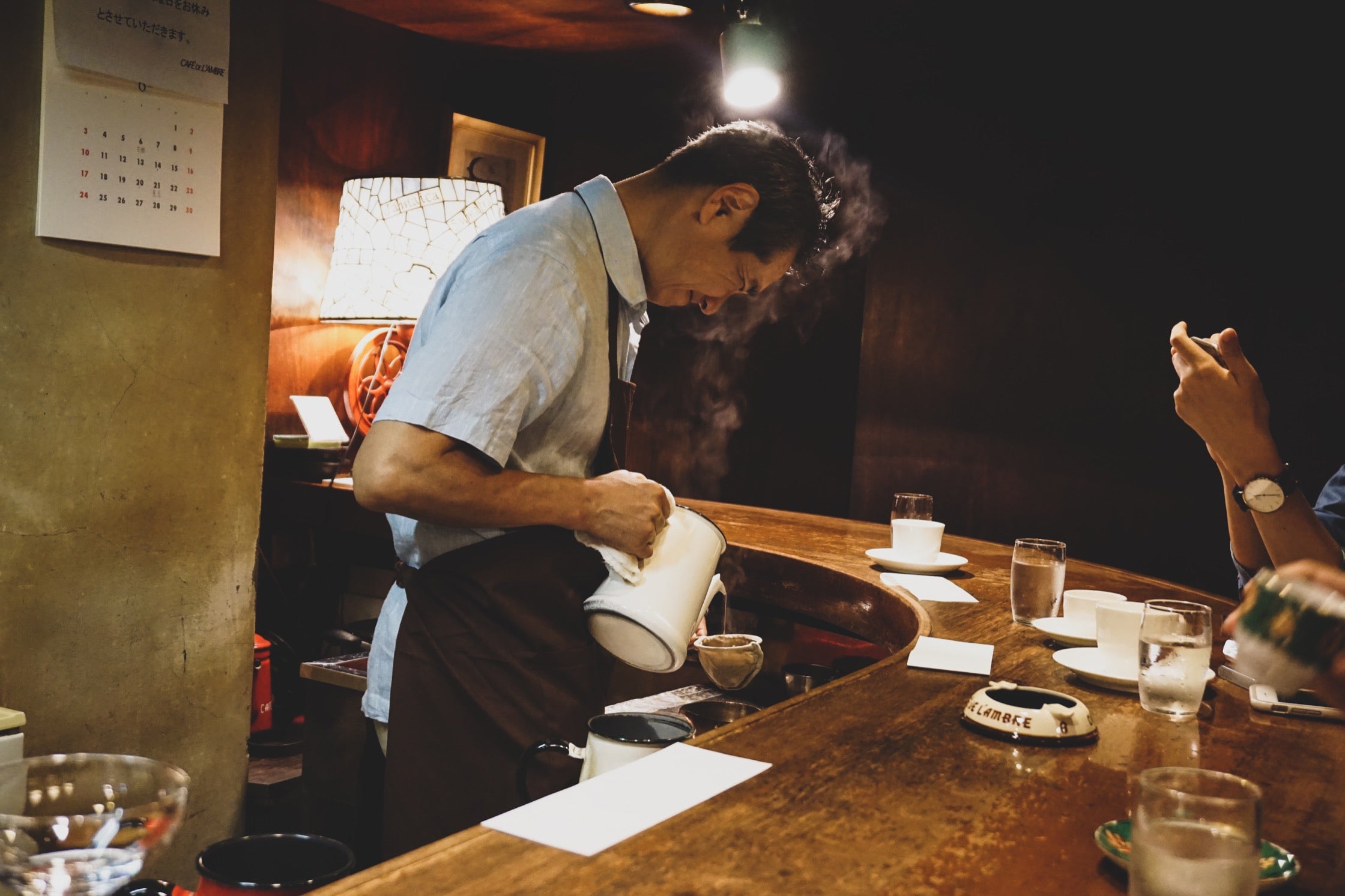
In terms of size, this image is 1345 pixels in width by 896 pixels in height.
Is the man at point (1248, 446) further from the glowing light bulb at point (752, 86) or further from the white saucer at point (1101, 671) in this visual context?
the glowing light bulb at point (752, 86)

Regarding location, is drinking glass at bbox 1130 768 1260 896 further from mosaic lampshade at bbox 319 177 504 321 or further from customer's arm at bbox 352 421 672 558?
mosaic lampshade at bbox 319 177 504 321

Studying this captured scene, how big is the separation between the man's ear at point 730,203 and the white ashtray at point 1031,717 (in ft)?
3.16

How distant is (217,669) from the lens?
8.13ft

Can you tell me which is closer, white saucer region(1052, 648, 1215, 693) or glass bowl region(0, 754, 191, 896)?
glass bowl region(0, 754, 191, 896)

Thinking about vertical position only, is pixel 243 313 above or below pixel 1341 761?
above

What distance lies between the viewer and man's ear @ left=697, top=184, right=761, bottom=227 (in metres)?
1.89

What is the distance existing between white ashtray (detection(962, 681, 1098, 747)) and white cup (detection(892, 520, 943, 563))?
50.1 inches

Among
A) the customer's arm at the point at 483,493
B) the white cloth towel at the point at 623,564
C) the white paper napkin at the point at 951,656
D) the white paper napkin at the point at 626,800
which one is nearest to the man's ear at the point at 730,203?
the customer's arm at the point at 483,493

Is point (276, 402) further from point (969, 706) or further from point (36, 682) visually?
point (969, 706)

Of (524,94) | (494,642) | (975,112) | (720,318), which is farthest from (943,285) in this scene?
(494,642)

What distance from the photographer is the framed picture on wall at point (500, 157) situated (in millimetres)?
5055

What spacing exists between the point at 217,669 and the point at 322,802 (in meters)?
0.42

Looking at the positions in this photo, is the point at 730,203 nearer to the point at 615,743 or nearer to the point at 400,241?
the point at 615,743

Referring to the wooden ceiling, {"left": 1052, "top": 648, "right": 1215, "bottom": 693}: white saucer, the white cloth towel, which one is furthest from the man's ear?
the wooden ceiling
